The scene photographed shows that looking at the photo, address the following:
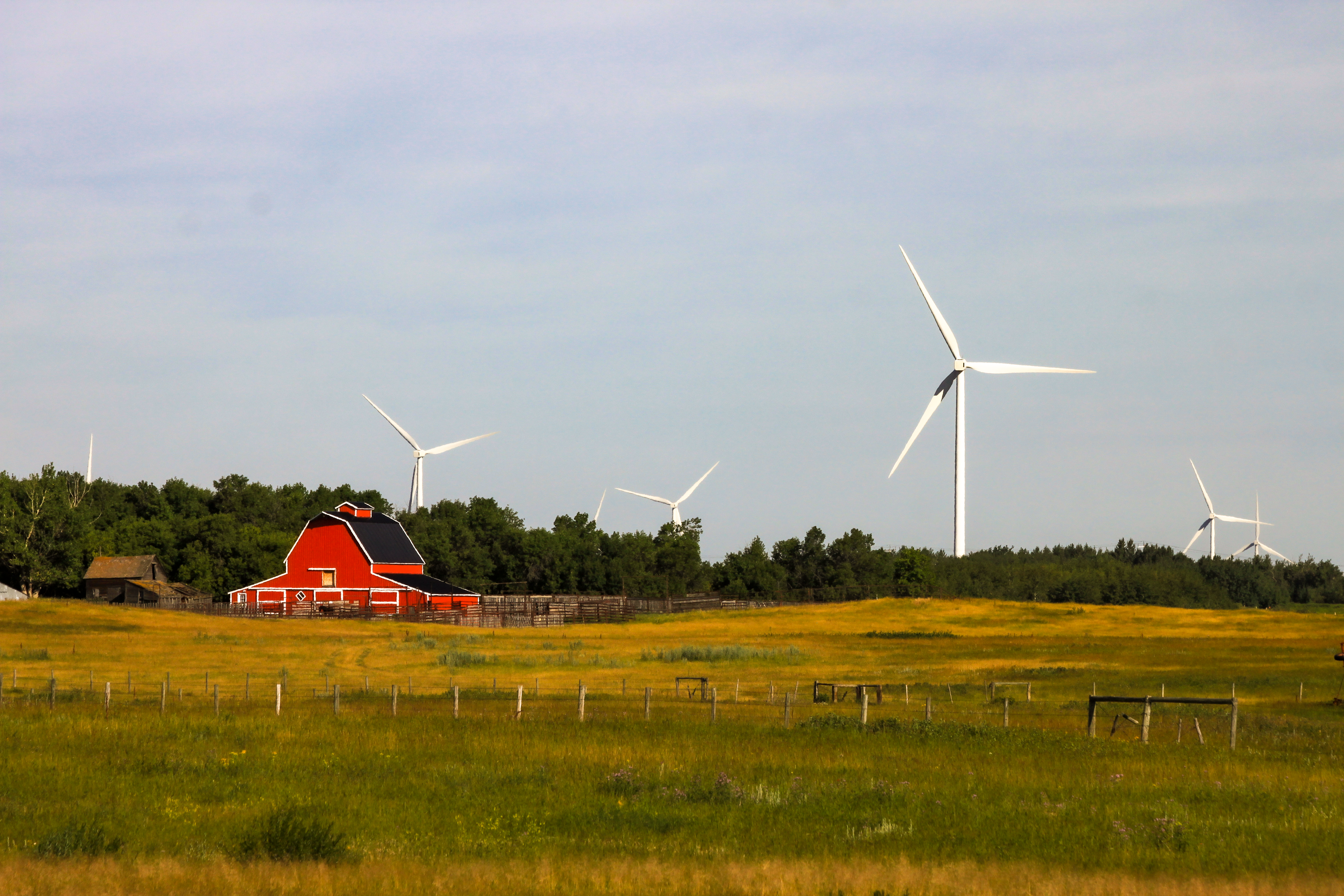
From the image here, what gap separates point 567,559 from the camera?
169875 mm

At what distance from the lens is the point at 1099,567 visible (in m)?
186

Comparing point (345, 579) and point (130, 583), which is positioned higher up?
point (345, 579)

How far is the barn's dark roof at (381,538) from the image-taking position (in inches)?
4675

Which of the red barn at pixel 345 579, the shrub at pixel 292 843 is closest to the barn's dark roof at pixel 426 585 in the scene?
the red barn at pixel 345 579

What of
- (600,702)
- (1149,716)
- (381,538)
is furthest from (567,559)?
A: (1149,716)

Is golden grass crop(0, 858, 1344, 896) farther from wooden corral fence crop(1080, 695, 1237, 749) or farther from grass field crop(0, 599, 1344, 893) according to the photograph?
wooden corral fence crop(1080, 695, 1237, 749)

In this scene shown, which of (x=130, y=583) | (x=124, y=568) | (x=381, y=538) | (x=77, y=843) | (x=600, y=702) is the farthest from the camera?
(x=124, y=568)

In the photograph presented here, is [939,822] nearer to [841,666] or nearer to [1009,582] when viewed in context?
[841,666]

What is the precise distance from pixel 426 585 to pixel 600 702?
72.3 meters

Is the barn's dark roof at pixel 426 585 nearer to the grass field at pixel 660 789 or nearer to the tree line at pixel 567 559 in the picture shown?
the tree line at pixel 567 559

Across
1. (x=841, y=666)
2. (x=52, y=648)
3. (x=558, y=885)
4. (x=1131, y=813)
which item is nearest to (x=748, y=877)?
(x=558, y=885)

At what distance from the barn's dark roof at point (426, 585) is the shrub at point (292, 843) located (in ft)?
320

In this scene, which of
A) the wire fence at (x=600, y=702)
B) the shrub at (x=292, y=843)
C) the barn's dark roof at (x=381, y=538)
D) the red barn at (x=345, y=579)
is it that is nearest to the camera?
the shrub at (x=292, y=843)

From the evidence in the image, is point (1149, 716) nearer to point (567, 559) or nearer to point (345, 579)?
point (345, 579)
